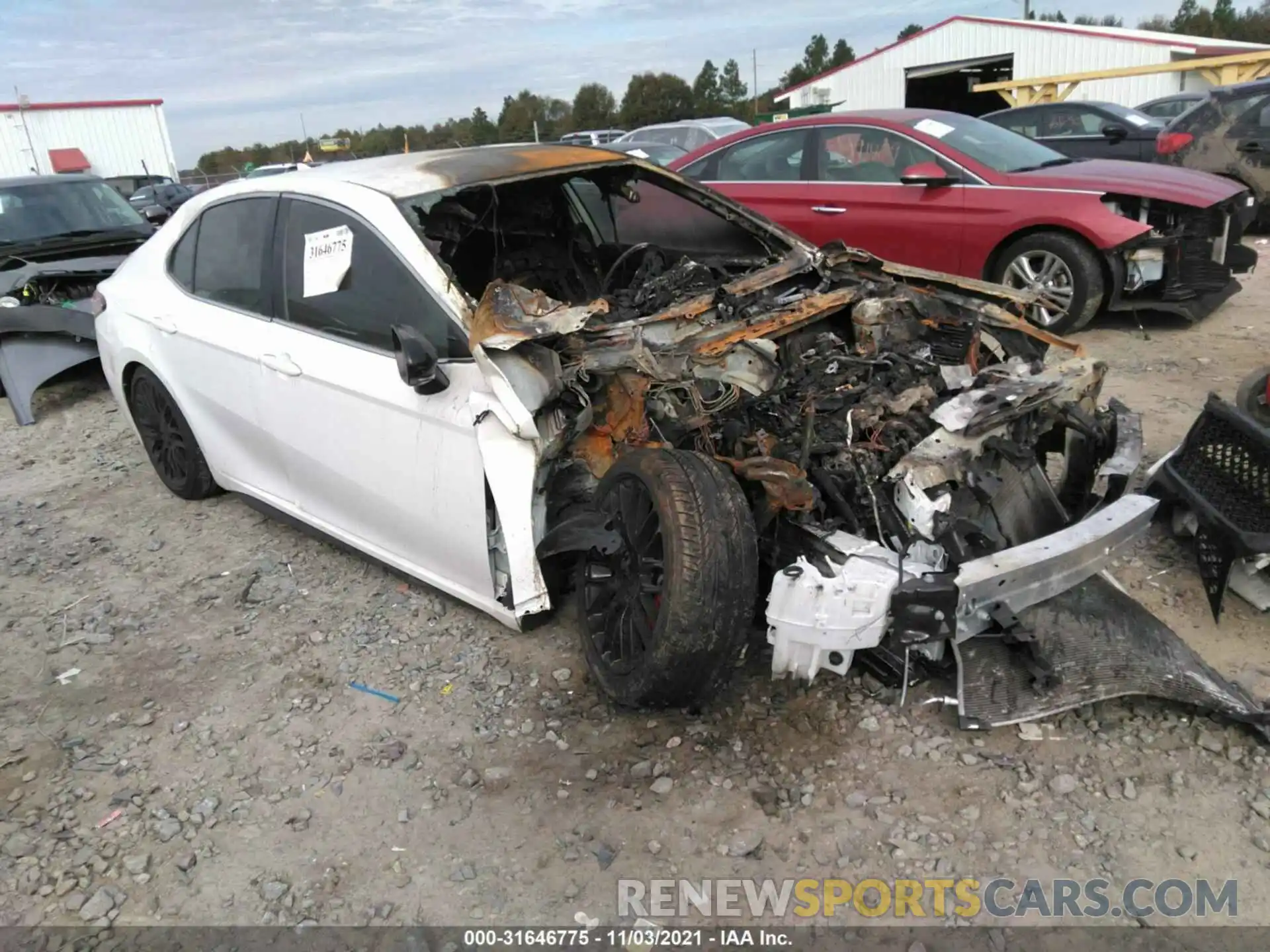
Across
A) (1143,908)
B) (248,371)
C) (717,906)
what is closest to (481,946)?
(717,906)

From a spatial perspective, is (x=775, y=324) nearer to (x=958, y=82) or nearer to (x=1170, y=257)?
(x=1170, y=257)

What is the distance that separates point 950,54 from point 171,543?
1203 inches

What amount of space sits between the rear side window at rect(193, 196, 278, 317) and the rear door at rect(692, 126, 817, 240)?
Result: 4116 millimetres

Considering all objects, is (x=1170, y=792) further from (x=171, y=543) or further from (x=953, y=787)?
(x=171, y=543)

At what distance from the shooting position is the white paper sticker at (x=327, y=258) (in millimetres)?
3369

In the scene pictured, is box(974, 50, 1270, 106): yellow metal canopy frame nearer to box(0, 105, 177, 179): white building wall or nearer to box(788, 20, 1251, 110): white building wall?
box(788, 20, 1251, 110): white building wall

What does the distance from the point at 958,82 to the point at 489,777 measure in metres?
32.8

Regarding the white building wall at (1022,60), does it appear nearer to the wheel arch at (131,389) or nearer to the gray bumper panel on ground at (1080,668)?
the wheel arch at (131,389)

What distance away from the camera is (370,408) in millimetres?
3256

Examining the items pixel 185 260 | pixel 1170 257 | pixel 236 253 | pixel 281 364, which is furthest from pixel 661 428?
pixel 1170 257

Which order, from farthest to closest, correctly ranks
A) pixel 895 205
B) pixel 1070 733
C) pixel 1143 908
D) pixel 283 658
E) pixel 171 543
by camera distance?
1. pixel 895 205
2. pixel 171 543
3. pixel 283 658
4. pixel 1070 733
5. pixel 1143 908

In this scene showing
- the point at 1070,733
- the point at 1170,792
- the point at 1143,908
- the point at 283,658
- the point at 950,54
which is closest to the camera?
the point at 1143,908

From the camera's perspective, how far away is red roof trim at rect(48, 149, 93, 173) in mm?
27141

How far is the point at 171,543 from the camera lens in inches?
178
